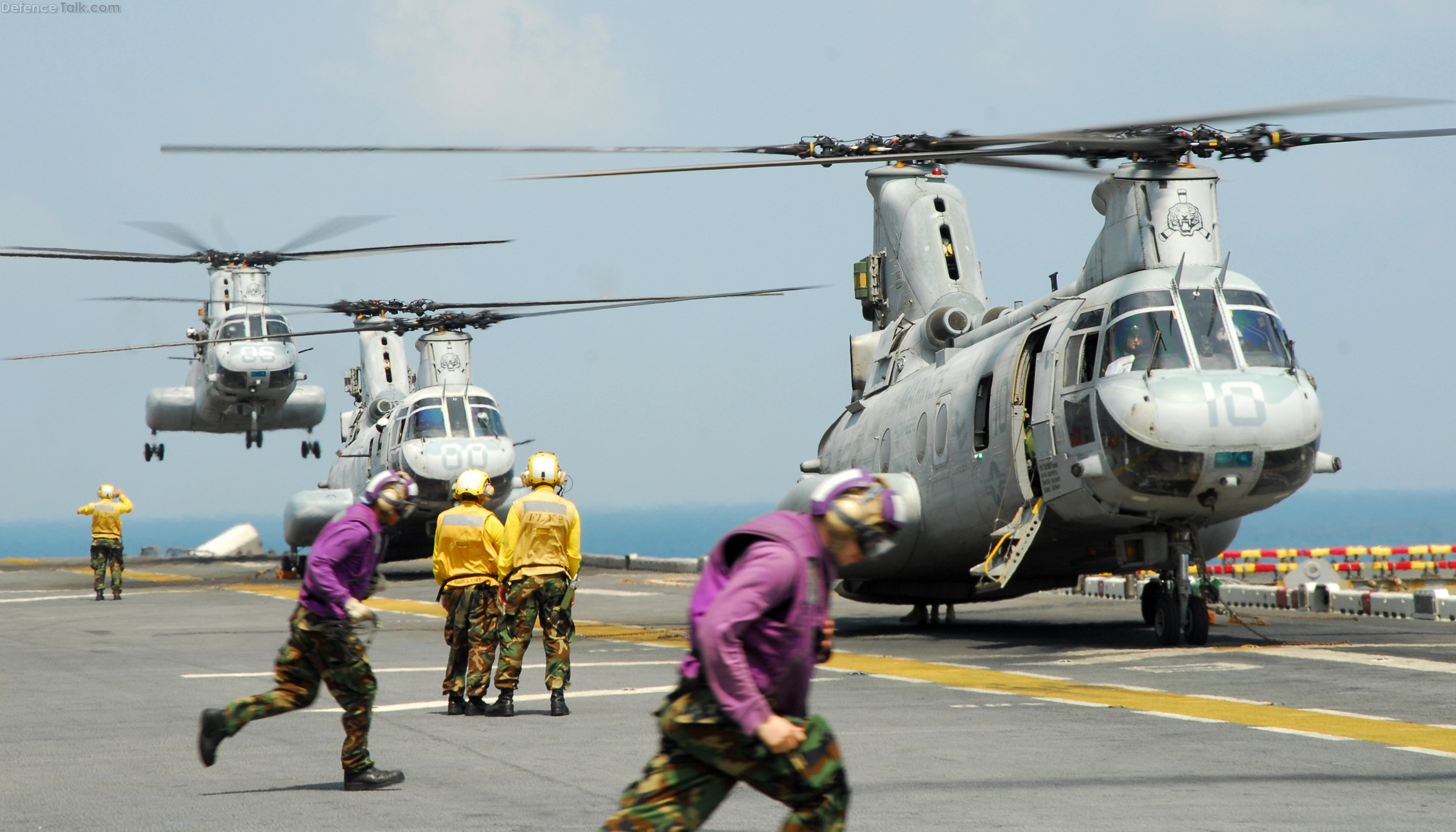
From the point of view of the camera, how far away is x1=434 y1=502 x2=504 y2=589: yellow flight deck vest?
12.3 meters

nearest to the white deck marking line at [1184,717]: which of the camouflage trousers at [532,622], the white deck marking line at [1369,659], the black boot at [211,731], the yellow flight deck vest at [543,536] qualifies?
the white deck marking line at [1369,659]

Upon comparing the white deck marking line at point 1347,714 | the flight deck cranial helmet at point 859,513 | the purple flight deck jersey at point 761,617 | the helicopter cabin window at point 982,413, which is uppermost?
the helicopter cabin window at point 982,413

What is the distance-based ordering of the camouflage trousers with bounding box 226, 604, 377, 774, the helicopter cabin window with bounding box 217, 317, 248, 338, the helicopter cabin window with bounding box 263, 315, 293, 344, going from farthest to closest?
the helicopter cabin window with bounding box 263, 315, 293, 344, the helicopter cabin window with bounding box 217, 317, 248, 338, the camouflage trousers with bounding box 226, 604, 377, 774

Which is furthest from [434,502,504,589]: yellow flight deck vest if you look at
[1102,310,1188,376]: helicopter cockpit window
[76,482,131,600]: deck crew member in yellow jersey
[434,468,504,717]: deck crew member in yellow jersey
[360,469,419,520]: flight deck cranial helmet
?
[76,482,131,600]: deck crew member in yellow jersey

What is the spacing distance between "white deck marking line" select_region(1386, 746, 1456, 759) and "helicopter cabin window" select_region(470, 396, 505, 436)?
76.5ft

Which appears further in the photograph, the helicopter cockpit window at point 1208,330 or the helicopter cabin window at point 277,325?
the helicopter cabin window at point 277,325

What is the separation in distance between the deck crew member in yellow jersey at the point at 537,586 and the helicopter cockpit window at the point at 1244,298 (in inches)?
286

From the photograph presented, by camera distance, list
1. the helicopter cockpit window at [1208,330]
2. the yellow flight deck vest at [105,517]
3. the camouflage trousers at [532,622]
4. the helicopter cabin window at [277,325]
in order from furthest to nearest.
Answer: the helicopter cabin window at [277,325]
the yellow flight deck vest at [105,517]
the helicopter cockpit window at [1208,330]
the camouflage trousers at [532,622]

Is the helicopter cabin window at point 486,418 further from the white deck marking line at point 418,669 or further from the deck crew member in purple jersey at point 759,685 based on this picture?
the deck crew member in purple jersey at point 759,685

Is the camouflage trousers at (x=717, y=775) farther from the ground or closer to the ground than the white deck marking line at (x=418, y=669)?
farther from the ground

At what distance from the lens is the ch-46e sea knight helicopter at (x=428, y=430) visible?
2997 cm

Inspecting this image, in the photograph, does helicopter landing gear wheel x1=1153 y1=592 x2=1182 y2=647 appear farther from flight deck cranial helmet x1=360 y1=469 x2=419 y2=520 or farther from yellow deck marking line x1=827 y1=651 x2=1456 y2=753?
flight deck cranial helmet x1=360 y1=469 x2=419 y2=520

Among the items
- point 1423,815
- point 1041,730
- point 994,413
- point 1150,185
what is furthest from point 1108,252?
point 1423,815

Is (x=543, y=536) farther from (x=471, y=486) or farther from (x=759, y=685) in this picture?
(x=759, y=685)
